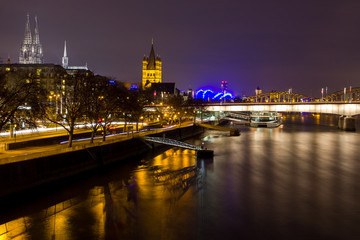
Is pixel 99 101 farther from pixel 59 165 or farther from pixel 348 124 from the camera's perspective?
pixel 348 124

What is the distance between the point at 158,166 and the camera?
3609cm

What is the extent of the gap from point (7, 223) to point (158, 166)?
1916cm

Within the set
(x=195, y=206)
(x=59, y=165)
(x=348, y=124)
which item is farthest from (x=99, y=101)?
(x=348, y=124)

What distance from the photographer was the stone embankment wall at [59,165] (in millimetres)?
21672

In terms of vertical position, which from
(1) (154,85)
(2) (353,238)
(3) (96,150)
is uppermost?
(1) (154,85)

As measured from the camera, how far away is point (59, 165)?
26453 millimetres

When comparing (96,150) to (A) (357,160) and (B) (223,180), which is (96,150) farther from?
(A) (357,160)

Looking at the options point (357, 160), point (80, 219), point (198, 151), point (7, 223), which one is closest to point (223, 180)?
point (198, 151)

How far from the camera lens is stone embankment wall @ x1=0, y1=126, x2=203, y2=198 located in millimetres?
21672

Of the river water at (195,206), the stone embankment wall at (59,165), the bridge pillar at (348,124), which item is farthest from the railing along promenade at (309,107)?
the stone embankment wall at (59,165)

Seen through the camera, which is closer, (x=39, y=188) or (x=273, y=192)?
(x=39, y=188)

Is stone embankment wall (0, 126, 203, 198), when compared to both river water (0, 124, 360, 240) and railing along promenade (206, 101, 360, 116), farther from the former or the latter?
railing along promenade (206, 101, 360, 116)

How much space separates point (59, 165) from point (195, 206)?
11968 mm

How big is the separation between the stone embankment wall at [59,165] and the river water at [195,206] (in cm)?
133
